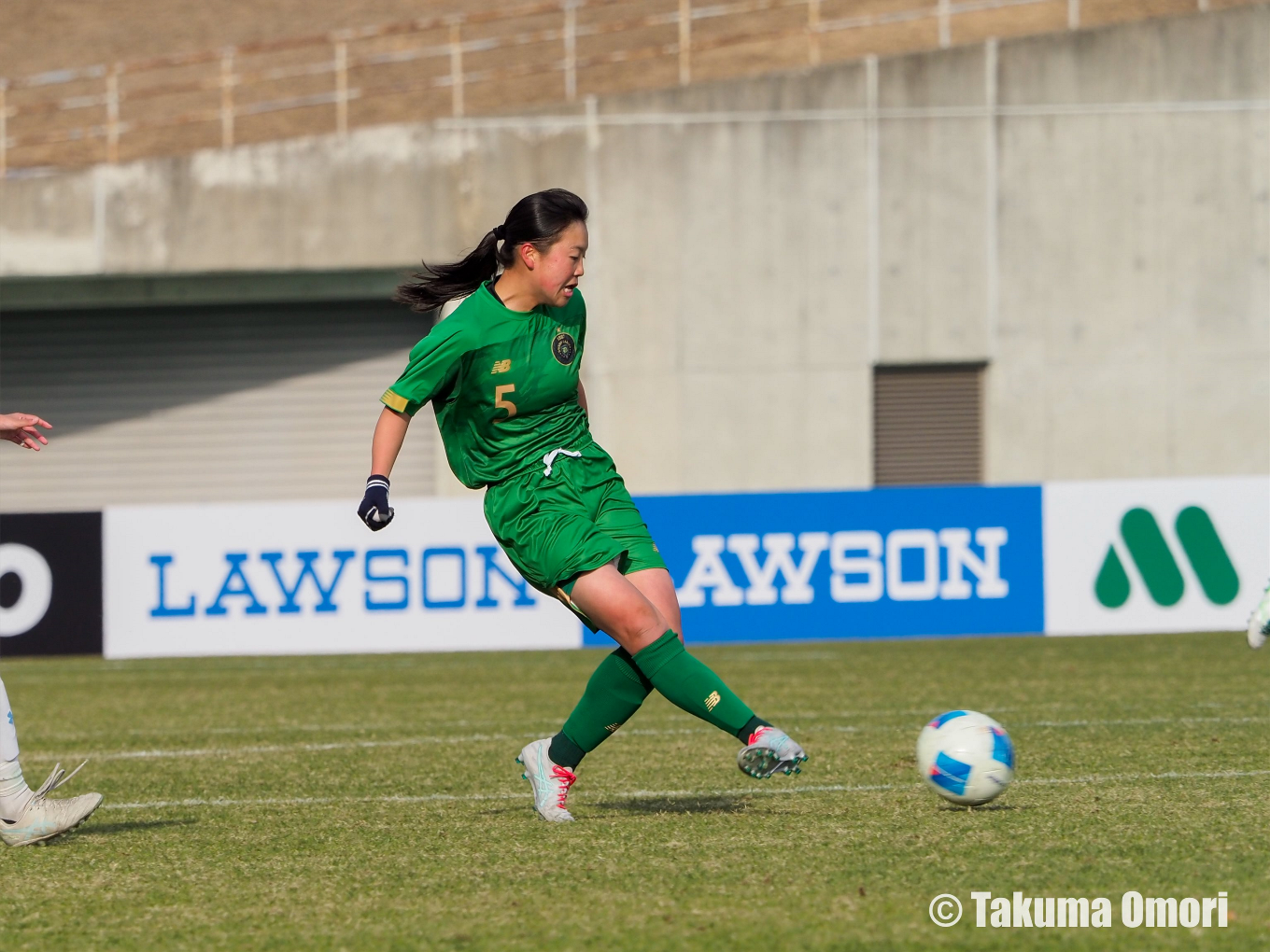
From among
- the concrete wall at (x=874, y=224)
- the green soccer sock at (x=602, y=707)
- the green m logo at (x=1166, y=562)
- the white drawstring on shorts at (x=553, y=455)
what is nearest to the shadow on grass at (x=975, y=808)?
the green soccer sock at (x=602, y=707)

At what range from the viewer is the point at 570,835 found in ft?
16.2

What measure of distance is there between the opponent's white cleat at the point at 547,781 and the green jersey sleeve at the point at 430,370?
115 cm

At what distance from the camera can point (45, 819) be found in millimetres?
4961

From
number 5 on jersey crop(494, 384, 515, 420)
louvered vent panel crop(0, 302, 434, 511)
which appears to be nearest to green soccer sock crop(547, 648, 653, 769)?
number 5 on jersey crop(494, 384, 515, 420)

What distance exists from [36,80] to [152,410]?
14.0 ft

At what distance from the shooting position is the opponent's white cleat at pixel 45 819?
493 cm

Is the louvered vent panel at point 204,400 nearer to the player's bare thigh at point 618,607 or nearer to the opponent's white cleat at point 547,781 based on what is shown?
the opponent's white cleat at point 547,781

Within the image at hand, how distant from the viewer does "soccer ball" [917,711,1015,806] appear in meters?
5.07

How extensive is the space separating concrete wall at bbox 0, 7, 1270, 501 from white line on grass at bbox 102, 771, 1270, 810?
13426mm

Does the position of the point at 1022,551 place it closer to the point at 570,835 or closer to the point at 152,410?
the point at 570,835

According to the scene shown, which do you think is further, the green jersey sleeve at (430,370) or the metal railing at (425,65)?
the metal railing at (425,65)

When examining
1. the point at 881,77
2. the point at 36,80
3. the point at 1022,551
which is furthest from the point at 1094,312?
the point at 36,80

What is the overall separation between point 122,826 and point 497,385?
186 cm

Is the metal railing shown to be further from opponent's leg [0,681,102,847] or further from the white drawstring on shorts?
opponent's leg [0,681,102,847]
